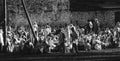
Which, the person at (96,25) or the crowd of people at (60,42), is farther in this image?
the person at (96,25)

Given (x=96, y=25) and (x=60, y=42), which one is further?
(x=96, y=25)

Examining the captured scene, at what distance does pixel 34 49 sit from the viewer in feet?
38.9

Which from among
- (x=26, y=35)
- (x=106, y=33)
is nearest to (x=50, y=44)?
(x=26, y=35)

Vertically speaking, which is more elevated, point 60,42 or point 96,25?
point 96,25

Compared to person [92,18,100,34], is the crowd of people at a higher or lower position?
lower

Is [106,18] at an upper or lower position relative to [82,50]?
upper

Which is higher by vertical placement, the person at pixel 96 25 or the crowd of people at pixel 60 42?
the person at pixel 96 25

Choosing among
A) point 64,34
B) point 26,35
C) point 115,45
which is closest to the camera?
point 64,34

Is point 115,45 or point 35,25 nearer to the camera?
point 115,45

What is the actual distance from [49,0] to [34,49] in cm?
729

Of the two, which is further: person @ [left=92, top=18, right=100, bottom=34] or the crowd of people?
person @ [left=92, top=18, right=100, bottom=34]

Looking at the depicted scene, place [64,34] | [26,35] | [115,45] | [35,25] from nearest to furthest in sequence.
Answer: [64,34] < [115,45] < [26,35] < [35,25]

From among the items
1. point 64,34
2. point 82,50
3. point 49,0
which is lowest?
point 82,50

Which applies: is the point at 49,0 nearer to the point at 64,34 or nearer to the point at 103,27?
the point at 103,27
